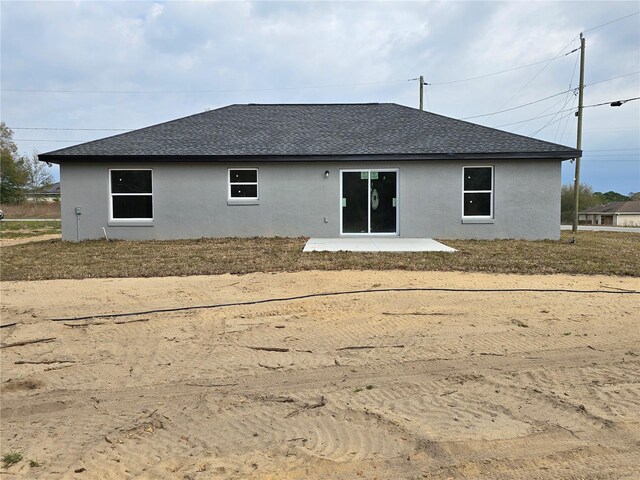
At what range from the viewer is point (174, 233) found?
15289 mm

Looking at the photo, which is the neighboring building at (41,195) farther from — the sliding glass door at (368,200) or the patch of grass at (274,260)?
the sliding glass door at (368,200)

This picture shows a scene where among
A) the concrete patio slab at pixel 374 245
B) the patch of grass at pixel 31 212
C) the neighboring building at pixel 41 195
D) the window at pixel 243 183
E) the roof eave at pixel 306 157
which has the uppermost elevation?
the neighboring building at pixel 41 195

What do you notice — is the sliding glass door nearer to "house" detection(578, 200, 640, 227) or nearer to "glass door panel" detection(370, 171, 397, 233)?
"glass door panel" detection(370, 171, 397, 233)

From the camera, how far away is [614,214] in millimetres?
57094

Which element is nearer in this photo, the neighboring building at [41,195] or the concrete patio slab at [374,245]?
the concrete patio slab at [374,245]

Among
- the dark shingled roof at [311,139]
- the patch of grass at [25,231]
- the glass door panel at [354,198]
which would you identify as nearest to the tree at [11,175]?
the patch of grass at [25,231]

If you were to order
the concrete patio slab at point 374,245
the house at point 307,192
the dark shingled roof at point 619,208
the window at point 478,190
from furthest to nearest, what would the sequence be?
the dark shingled roof at point 619,208 < the window at point 478,190 < the house at point 307,192 < the concrete patio slab at point 374,245

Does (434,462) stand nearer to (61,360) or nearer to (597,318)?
(61,360)

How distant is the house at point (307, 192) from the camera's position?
14.9 meters

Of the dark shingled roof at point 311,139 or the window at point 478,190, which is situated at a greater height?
the dark shingled roof at point 311,139

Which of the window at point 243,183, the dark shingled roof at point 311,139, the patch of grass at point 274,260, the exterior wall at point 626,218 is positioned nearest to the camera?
the patch of grass at point 274,260

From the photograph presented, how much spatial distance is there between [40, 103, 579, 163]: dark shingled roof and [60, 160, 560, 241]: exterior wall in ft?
1.45

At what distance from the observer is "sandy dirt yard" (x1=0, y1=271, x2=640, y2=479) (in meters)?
3.04

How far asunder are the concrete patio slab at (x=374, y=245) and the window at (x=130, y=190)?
550 cm
